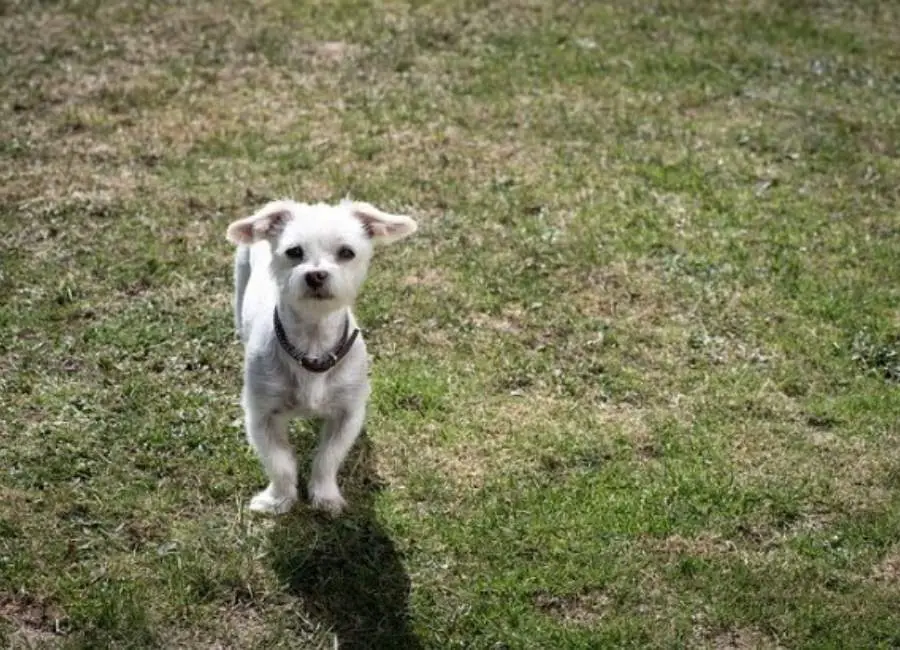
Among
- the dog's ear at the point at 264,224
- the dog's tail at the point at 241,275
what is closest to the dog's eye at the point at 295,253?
the dog's ear at the point at 264,224

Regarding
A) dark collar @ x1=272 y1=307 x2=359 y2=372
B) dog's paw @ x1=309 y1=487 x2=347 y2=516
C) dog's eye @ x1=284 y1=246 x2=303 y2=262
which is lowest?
dog's paw @ x1=309 y1=487 x2=347 y2=516

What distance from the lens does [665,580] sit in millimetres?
5555

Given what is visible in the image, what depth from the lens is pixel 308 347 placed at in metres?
5.70

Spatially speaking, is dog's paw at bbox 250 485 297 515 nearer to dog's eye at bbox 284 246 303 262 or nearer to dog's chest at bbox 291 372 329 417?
dog's chest at bbox 291 372 329 417

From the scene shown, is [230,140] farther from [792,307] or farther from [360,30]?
[792,307]

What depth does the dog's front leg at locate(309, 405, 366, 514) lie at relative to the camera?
5812 millimetres

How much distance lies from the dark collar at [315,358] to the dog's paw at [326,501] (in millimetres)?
589

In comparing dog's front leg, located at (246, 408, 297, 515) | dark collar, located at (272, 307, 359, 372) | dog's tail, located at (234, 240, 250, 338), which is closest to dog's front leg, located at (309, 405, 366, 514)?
dog's front leg, located at (246, 408, 297, 515)

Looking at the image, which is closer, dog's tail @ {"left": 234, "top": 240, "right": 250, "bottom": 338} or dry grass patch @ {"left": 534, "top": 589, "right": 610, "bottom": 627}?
dry grass patch @ {"left": 534, "top": 589, "right": 610, "bottom": 627}

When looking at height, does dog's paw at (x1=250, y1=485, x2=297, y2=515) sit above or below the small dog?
below

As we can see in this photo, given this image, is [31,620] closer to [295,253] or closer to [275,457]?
[275,457]

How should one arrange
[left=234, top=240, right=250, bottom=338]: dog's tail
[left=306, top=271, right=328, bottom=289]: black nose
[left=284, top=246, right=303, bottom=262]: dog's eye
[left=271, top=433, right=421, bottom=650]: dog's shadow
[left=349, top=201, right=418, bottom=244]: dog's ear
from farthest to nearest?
[left=234, top=240, right=250, bottom=338]: dog's tail
[left=349, top=201, right=418, bottom=244]: dog's ear
[left=284, top=246, right=303, bottom=262]: dog's eye
[left=306, top=271, right=328, bottom=289]: black nose
[left=271, top=433, right=421, bottom=650]: dog's shadow

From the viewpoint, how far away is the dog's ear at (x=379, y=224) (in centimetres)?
584

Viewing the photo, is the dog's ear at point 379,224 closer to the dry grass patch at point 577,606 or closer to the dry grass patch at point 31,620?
the dry grass patch at point 577,606
